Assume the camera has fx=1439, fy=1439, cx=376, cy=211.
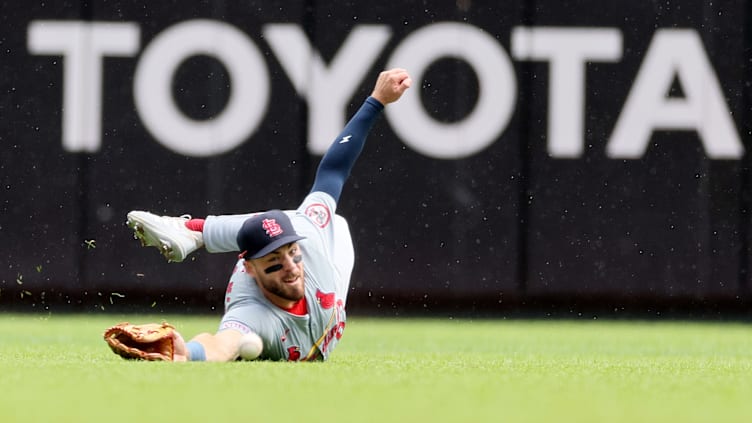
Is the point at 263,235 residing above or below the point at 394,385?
above

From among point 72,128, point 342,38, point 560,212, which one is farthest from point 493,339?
point 72,128

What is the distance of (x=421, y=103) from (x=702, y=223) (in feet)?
6.23

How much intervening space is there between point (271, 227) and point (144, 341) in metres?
0.57

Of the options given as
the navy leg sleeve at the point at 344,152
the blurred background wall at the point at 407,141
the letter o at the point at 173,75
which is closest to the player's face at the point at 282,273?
the navy leg sleeve at the point at 344,152

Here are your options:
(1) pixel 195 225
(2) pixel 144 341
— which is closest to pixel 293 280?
(1) pixel 195 225

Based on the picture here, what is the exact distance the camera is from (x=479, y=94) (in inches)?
351

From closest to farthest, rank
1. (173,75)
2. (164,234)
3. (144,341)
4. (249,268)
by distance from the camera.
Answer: (144,341) → (164,234) → (249,268) → (173,75)

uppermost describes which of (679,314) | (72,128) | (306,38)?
(306,38)

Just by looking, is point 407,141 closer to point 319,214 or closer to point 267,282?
point 319,214

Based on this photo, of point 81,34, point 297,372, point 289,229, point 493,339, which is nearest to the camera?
point 297,372

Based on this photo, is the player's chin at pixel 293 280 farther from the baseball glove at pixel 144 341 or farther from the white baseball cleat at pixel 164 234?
the baseball glove at pixel 144 341

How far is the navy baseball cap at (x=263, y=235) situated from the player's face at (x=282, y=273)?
0.04 m

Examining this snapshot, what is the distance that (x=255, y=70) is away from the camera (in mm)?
8875

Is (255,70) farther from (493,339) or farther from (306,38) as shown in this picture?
(493,339)
